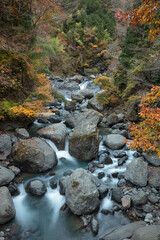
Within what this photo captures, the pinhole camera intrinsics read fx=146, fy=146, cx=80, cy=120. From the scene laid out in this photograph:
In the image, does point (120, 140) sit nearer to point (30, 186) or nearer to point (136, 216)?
point (136, 216)

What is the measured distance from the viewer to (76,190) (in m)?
4.13

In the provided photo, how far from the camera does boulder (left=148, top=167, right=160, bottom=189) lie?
15.7 feet

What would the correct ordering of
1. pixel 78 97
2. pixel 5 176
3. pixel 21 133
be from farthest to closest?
1. pixel 78 97
2. pixel 21 133
3. pixel 5 176

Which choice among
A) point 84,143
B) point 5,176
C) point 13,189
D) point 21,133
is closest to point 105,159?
point 84,143

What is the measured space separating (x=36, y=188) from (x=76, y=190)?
1474 mm

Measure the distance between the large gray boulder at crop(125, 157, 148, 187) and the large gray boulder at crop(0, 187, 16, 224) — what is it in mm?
3764

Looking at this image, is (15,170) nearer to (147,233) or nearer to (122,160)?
(122,160)

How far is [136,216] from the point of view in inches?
163

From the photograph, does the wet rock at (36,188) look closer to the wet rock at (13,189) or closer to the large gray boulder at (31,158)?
the wet rock at (13,189)

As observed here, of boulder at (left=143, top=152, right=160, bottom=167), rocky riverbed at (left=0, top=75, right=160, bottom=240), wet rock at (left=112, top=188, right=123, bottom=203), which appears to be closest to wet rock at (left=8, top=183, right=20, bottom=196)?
rocky riverbed at (left=0, top=75, right=160, bottom=240)

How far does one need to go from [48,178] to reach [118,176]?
263 centimetres

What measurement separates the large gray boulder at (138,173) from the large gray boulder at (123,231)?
4.17ft

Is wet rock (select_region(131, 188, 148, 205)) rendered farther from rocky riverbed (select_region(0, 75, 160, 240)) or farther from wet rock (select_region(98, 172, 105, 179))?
wet rock (select_region(98, 172, 105, 179))

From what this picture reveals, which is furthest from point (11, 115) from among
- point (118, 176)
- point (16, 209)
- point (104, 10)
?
point (104, 10)
